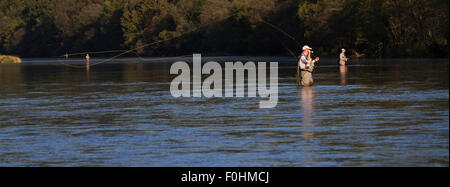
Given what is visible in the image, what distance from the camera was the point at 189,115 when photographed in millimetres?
17891

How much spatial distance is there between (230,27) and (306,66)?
8699cm

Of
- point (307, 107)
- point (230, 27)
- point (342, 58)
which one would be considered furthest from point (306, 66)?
point (230, 27)

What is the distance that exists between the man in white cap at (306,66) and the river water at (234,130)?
1.25 metres

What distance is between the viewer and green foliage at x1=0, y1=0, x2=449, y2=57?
68938 millimetres

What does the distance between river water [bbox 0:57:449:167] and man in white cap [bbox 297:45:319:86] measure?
4.10ft

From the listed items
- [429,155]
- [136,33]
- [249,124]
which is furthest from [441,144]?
[136,33]

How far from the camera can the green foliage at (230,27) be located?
2714 inches

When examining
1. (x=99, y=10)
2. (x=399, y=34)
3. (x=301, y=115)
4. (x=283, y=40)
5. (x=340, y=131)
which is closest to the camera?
(x=340, y=131)

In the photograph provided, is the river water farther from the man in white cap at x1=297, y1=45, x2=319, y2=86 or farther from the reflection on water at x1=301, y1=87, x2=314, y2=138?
the man in white cap at x1=297, y1=45, x2=319, y2=86

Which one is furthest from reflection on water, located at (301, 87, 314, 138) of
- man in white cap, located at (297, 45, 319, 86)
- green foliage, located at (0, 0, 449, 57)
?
green foliage, located at (0, 0, 449, 57)

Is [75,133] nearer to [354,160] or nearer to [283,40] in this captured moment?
[354,160]
